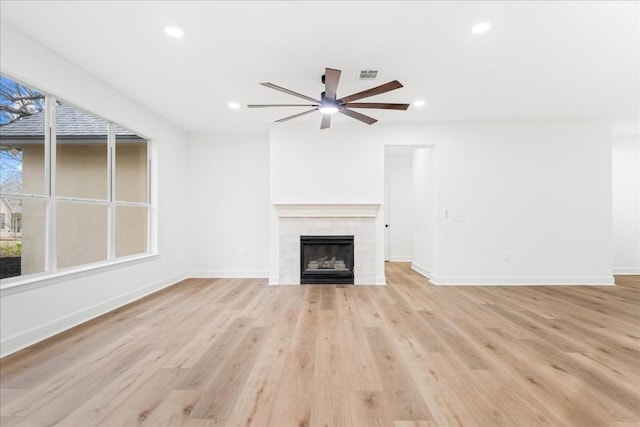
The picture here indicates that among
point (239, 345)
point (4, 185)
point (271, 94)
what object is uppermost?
point (271, 94)

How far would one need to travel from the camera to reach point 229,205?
17.1 feet

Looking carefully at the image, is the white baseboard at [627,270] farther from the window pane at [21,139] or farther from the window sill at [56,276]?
the window pane at [21,139]

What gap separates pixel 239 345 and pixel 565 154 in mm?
5606

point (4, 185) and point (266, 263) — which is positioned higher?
point (4, 185)

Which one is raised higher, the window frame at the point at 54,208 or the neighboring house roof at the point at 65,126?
the neighboring house roof at the point at 65,126

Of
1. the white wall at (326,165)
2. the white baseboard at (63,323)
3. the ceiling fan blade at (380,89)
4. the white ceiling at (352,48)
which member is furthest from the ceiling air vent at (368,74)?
the white baseboard at (63,323)

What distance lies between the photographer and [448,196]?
470 cm

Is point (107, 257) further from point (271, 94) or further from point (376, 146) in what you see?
point (376, 146)

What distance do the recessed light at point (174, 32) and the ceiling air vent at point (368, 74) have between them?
1726 millimetres

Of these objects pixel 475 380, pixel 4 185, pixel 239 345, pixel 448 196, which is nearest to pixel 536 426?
pixel 475 380

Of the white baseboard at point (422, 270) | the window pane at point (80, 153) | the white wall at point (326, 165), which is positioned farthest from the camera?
the white baseboard at point (422, 270)

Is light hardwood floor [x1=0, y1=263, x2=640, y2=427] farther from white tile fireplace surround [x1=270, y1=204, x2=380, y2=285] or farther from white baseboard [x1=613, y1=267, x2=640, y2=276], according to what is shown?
white baseboard [x1=613, y1=267, x2=640, y2=276]

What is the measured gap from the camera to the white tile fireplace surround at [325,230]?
467cm

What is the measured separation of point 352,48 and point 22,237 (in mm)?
3445
